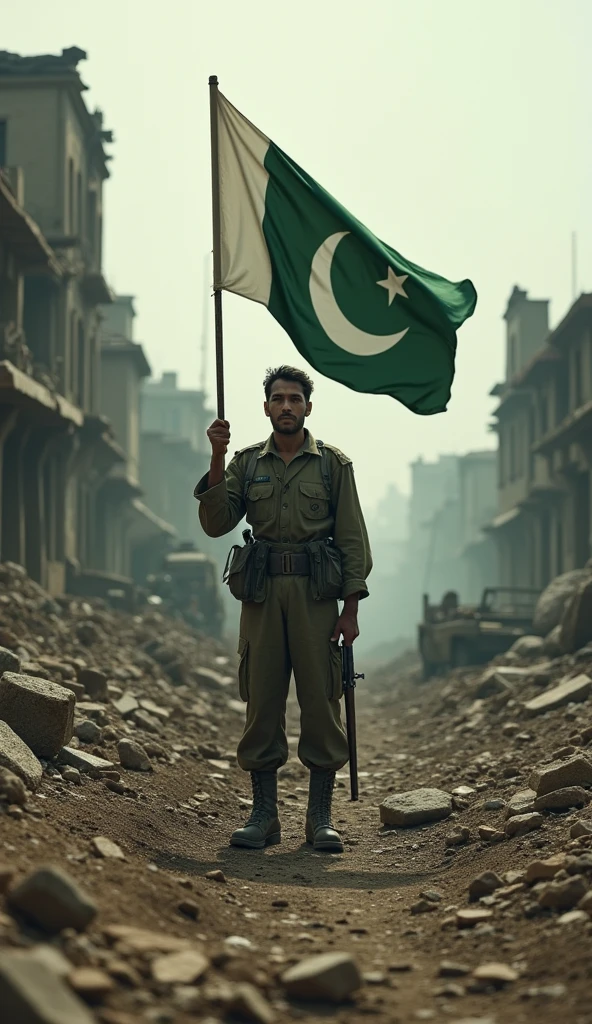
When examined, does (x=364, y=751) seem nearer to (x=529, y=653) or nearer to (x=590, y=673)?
(x=590, y=673)

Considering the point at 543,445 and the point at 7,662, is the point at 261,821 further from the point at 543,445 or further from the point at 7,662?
the point at 543,445

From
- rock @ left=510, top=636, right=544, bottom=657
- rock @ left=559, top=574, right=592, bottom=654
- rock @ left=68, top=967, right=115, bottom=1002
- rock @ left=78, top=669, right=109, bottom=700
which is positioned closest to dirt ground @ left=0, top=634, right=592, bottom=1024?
rock @ left=68, top=967, right=115, bottom=1002

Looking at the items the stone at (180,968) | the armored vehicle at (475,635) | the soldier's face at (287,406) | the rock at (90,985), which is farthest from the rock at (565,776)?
the armored vehicle at (475,635)

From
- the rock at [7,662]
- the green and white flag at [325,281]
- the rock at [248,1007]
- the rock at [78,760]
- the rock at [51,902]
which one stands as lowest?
the rock at [248,1007]

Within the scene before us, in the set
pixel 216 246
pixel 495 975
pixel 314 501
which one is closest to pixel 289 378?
pixel 314 501

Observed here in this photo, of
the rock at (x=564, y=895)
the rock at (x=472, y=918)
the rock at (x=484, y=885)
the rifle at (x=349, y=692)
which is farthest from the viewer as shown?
the rifle at (x=349, y=692)

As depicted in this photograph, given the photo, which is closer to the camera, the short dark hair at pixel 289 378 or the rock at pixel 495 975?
the rock at pixel 495 975

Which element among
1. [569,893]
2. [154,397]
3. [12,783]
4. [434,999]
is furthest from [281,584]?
[154,397]

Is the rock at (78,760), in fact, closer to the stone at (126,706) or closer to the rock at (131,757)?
the rock at (131,757)
